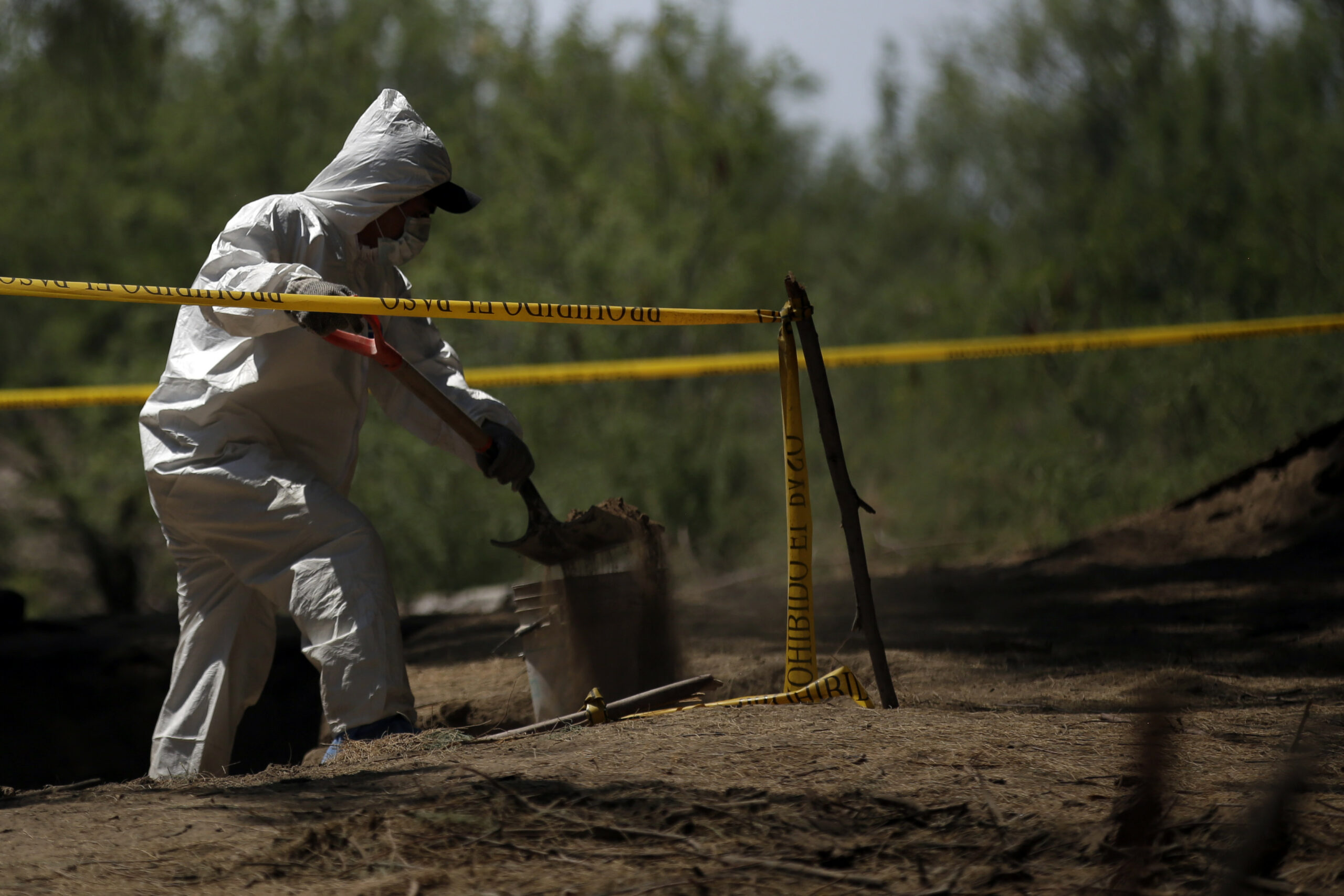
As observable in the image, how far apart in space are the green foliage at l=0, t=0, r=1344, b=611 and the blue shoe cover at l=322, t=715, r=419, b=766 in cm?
708

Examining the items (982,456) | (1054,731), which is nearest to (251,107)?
(982,456)

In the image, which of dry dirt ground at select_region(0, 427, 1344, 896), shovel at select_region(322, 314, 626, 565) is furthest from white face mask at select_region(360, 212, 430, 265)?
dry dirt ground at select_region(0, 427, 1344, 896)

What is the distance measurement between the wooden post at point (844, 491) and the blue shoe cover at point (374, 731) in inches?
53.3

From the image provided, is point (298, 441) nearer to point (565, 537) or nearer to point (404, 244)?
point (404, 244)

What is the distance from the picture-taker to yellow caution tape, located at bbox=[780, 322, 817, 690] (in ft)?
12.4

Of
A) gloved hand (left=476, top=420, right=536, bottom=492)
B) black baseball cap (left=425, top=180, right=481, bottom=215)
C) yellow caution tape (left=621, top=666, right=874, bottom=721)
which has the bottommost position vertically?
yellow caution tape (left=621, top=666, right=874, bottom=721)

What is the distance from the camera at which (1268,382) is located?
9.55 metres

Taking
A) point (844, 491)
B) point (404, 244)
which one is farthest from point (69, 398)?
point (844, 491)

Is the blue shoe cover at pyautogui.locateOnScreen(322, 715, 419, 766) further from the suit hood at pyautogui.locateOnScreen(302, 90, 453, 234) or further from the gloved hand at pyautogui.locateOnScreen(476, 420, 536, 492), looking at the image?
the suit hood at pyautogui.locateOnScreen(302, 90, 453, 234)

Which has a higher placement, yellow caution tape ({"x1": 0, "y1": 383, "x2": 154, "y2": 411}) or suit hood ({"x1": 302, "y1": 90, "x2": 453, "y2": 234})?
suit hood ({"x1": 302, "y1": 90, "x2": 453, "y2": 234})

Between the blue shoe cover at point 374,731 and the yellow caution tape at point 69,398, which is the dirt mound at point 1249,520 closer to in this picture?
the blue shoe cover at point 374,731

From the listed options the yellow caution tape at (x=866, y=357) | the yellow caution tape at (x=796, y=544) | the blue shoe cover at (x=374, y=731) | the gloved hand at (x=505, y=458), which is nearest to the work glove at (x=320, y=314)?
the gloved hand at (x=505, y=458)

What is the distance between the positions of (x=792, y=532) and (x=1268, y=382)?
23.1ft

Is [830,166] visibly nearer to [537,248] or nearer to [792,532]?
[537,248]
